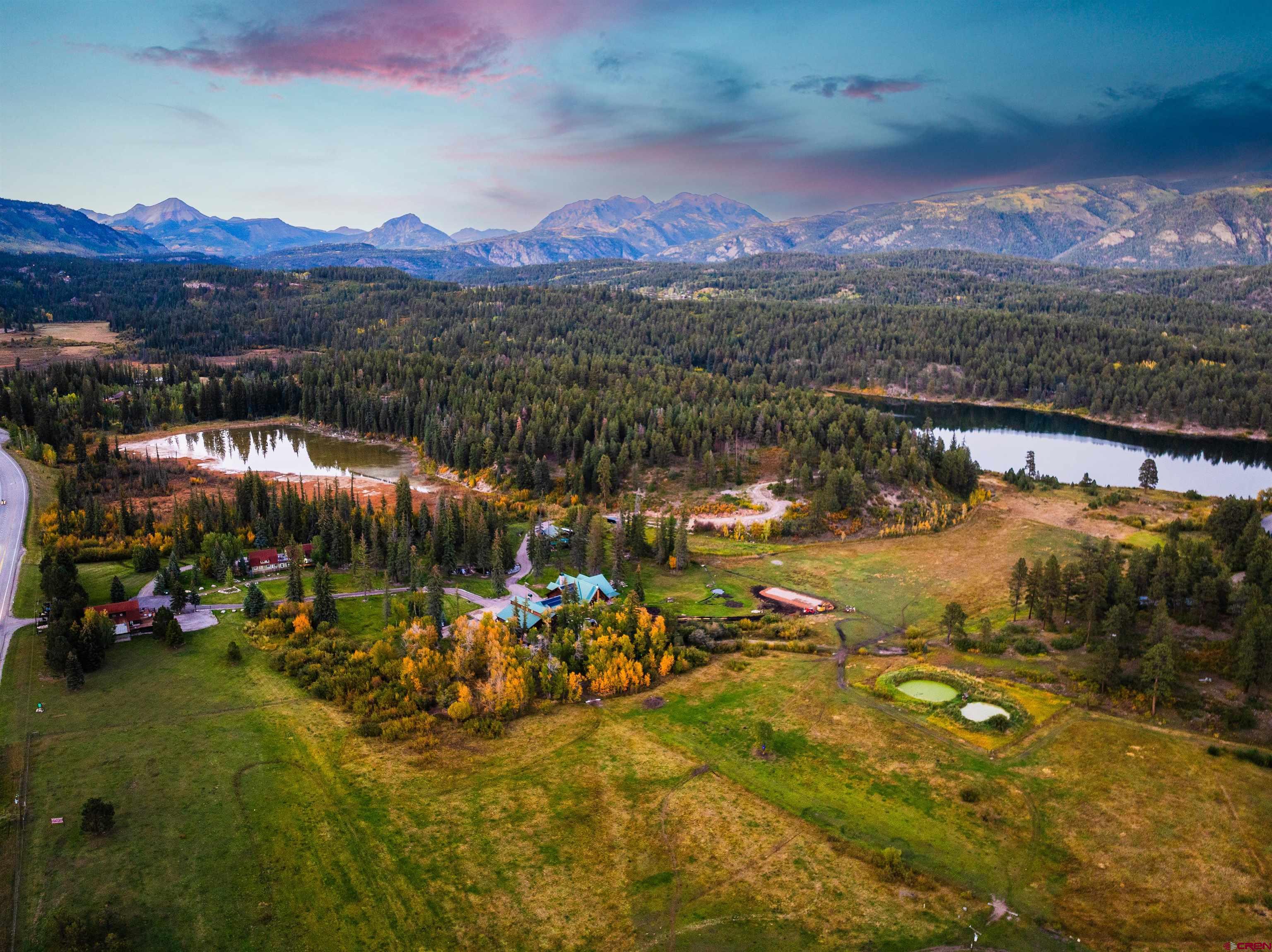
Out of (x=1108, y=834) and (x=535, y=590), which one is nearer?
(x=1108, y=834)

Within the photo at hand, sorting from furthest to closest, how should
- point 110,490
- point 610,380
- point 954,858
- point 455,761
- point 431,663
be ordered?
point 610,380 < point 110,490 < point 431,663 < point 455,761 < point 954,858

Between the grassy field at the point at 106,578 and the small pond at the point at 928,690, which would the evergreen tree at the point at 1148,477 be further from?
the grassy field at the point at 106,578

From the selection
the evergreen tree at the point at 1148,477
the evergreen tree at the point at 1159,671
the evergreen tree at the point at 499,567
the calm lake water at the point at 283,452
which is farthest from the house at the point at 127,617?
the evergreen tree at the point at 1148,477

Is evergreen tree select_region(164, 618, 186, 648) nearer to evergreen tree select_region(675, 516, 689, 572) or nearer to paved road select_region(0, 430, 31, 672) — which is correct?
paved road select_region(0, 430, 31, 672)

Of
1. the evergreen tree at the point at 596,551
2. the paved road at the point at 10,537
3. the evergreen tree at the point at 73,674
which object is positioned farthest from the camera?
the evergreen tree at the point at 596,551

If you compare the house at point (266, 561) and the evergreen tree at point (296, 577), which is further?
the house at point (266, 561)

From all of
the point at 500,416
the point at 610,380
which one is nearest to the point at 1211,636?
the point at 500,416

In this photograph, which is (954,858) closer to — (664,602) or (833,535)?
(664,602)
